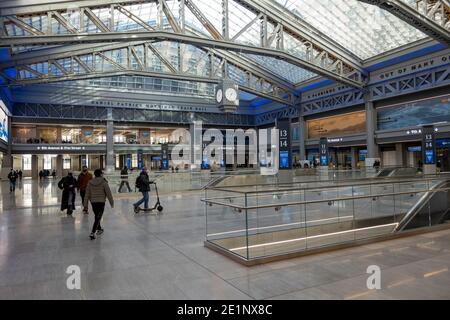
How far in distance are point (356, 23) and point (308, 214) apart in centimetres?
2439

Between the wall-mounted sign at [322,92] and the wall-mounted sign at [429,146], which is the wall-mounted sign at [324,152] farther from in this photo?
the wall-mounted sign at [429,146]

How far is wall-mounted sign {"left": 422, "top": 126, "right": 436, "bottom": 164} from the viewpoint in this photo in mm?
22328

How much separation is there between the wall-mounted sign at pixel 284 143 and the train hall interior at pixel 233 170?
0.08m

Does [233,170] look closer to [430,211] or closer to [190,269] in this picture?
[430,211]

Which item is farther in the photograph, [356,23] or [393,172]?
[356,23]

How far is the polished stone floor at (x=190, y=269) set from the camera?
4.12 meters

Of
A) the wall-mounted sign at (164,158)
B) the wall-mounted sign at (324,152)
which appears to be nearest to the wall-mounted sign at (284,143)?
the wall-mounted sign at (324,152)

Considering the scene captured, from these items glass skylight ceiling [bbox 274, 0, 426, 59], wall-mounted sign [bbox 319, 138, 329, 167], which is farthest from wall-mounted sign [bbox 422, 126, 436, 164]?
wall-mounted sign [bbox 319, 138, 329, 167]

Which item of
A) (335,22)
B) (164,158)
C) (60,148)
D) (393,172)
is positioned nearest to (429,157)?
(393,172)

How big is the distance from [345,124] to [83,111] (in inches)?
1338

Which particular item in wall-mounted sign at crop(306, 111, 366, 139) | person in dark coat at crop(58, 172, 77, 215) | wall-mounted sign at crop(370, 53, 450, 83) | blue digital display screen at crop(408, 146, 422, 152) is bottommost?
person in dark coat at crop(58, 172, 77, 215)

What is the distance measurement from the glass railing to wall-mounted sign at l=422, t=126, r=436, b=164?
15064 millimetres

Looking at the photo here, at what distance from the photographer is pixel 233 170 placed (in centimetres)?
3050

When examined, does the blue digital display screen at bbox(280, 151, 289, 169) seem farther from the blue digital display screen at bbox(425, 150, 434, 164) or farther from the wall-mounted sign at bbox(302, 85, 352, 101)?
the wall-mounted sign at bbox(302, 85, 352, 101)
